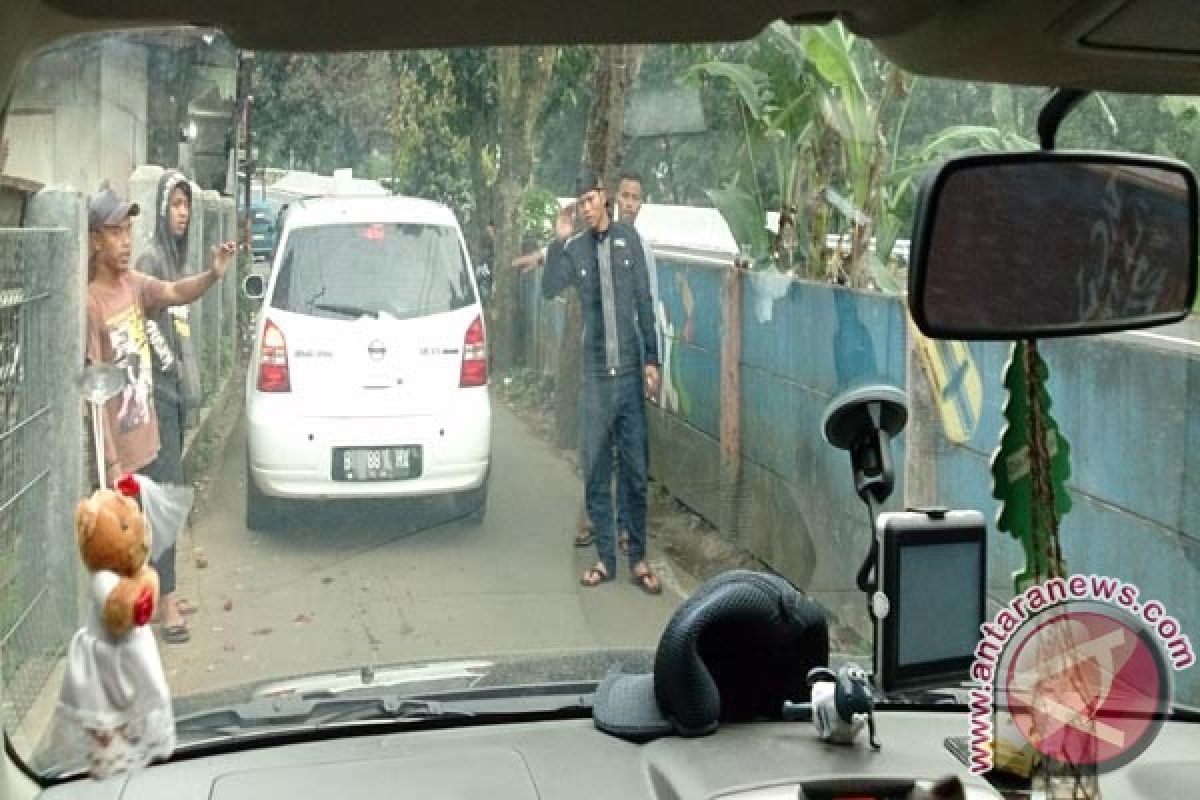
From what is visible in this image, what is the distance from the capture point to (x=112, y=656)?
172cm

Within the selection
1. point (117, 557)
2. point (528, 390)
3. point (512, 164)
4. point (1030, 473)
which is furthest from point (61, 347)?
point (528, 390)

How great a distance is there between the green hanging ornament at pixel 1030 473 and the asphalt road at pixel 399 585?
283cm

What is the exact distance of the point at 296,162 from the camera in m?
4.60

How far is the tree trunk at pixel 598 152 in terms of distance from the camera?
23.8ft

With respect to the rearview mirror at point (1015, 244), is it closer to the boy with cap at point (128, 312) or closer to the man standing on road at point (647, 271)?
the boy with cap at point (128, 312)

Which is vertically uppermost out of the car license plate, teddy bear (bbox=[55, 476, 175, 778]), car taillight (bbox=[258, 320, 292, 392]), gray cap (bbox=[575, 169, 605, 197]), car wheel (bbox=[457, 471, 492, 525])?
gray cap (bbox=[575, 169, 605, 197])

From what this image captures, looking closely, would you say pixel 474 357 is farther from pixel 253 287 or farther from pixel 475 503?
pixel 253 287

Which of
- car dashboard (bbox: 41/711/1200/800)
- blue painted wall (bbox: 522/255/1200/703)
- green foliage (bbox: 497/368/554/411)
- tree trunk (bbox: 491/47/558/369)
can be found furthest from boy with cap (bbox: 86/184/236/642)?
green foliage (bbox: 497/368/554/411)

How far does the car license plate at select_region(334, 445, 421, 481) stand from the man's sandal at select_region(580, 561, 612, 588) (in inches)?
38.3

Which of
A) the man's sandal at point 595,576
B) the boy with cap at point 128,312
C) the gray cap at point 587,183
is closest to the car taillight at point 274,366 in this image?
the gray cap at point 587,183

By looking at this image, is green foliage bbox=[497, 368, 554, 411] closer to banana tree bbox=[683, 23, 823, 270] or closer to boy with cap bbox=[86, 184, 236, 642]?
banana tree bbox=[683, 23, 823, 270]

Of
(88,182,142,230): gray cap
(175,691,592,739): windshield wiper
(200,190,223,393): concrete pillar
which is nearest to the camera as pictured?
(175,691,592,739): windshield wiper

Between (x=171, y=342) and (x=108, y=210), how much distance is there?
0.29 metres

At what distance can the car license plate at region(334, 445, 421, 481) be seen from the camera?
22.1ft
